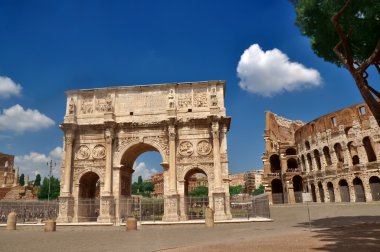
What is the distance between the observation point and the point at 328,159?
35.1 metres

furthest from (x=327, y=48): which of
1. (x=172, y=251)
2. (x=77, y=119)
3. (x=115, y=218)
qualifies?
(x=77, y=119)

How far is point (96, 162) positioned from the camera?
20344 millimetres

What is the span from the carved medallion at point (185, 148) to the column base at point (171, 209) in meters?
2.86

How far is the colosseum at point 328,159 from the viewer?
3022 centimetres

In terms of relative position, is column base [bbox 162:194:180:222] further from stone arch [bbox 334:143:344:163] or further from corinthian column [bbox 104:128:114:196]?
stone arch [bbox 334:143:344:163]

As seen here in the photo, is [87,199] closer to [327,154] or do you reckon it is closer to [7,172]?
[327,154]

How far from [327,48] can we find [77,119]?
53.3ft

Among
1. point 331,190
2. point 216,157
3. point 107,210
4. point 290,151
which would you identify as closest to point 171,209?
point 107,210

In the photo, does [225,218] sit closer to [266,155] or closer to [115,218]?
[115,218]

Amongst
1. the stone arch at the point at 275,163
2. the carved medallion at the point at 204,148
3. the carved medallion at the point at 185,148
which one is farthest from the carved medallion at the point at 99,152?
the stone arch at the point at 275,163

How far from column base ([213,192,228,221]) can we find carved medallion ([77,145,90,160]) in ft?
29.0

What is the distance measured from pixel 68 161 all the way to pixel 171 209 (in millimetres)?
7481

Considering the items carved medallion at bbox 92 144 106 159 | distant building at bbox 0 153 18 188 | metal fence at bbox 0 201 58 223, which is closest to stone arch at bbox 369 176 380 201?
carved medallion at bbox 92 144 106 159

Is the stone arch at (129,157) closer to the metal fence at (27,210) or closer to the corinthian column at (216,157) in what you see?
the corinthian column at (216,157)
